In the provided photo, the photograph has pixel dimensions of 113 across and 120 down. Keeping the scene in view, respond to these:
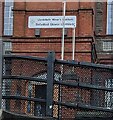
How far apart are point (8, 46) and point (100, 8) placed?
8771mm

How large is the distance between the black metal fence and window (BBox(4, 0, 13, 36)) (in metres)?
21.5

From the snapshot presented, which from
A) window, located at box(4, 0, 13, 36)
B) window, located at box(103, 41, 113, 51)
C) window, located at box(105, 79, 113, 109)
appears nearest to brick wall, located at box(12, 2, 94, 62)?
window, located at box(4, 0, 13, 36)

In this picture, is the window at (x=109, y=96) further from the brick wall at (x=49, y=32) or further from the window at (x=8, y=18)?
the window at (x=8, y=18)

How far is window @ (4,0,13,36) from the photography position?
26406mm

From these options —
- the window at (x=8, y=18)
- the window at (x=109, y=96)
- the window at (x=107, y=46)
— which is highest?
the window at (x=8, y=18)

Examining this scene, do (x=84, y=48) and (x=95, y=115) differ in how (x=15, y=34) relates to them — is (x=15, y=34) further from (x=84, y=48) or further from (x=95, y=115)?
(x=95, y=115)

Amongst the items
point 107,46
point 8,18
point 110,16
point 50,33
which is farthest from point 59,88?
point 110,16

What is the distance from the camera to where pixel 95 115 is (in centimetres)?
468

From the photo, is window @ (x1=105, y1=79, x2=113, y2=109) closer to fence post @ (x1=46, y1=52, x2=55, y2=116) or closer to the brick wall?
fence post @ (x1=46, y1=52, x2=55, y2=116)

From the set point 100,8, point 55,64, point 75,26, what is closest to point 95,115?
point 55,64

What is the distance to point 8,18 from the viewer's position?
26828mm

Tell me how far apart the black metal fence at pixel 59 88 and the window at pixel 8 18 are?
70.5ft

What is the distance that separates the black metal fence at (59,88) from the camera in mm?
4605

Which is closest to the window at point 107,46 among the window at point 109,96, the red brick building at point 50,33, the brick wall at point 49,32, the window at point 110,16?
the window at point 110,16
